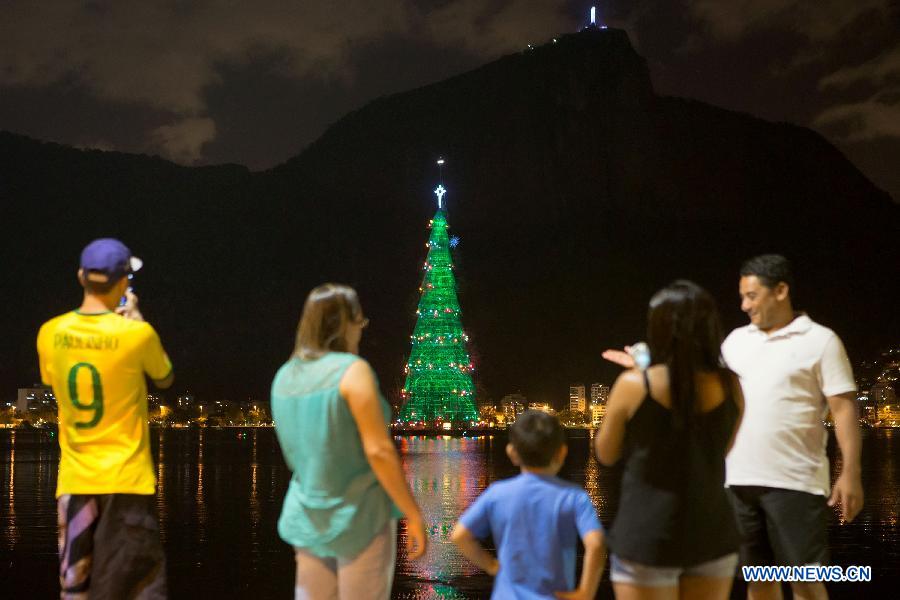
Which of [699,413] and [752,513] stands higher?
[699,413]

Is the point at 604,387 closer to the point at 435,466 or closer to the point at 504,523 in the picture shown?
the point at 435,466

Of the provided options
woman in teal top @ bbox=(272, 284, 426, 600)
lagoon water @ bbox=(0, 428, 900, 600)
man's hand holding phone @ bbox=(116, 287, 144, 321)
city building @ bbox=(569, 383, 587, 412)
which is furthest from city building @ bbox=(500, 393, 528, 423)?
woman in teal top @ bbox=(272, 284, 426, 600)

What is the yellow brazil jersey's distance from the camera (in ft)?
14.7

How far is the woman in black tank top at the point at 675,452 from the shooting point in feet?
12.1

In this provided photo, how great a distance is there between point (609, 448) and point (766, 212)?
201m

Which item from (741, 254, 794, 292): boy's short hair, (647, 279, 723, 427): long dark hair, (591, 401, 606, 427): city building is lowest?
(591, 401, 606, 427): city building

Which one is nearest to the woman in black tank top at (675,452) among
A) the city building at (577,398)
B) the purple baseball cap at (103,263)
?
the purple baseball cap at (103,263)

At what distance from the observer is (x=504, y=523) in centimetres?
373

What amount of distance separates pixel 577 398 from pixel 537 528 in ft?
532

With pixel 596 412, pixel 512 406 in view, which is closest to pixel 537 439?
pixel 512 406

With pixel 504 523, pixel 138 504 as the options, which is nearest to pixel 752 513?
pixel 504 523

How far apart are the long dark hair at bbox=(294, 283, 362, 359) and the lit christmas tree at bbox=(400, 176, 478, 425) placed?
64.6 m

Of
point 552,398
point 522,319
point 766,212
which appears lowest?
point 552,398

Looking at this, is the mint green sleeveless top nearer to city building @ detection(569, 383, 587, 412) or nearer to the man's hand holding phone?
the man's hand holding phone
